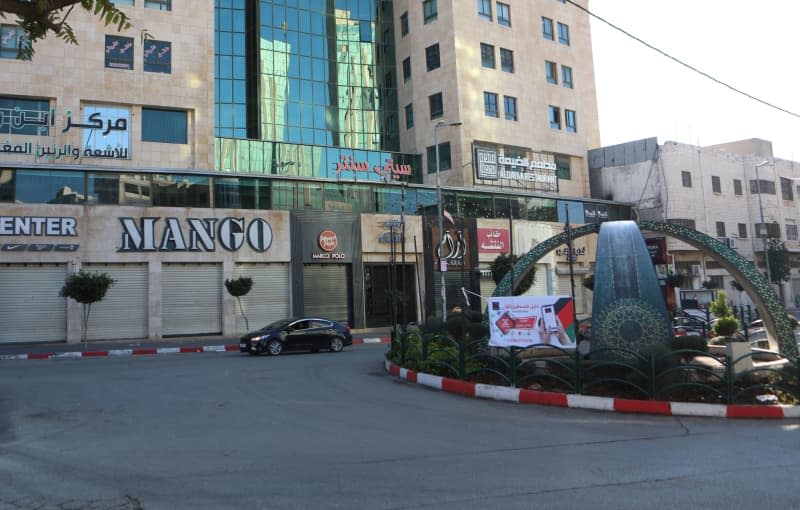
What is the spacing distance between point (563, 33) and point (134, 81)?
1356 inches

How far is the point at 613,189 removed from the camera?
5125 centimetres

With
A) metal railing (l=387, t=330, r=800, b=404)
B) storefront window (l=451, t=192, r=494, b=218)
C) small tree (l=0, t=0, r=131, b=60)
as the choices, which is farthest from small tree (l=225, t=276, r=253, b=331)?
small tree (l=0, t=0, r=131, b=60)

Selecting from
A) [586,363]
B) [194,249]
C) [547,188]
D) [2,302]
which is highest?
[547,188]

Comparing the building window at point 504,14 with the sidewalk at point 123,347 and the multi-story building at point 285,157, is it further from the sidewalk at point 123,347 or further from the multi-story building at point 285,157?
the sidewalk at point 123,347

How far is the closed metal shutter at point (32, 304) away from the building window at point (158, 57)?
12059 mm

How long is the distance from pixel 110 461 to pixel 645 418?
7579 millimetres

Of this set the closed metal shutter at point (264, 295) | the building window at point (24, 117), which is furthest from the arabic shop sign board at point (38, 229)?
the closed metal shutter at point (264, 295)

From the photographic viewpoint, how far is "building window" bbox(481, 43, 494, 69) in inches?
1745

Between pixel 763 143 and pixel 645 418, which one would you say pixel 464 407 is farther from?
pixel 763 143

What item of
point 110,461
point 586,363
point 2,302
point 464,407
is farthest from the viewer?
point 2,302

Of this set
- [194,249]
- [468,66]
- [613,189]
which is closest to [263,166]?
[194,249]

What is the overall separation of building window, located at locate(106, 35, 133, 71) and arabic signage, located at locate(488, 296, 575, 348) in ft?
94.3

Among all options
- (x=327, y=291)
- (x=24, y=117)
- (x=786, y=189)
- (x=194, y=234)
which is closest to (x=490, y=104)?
(x=327, y=291)

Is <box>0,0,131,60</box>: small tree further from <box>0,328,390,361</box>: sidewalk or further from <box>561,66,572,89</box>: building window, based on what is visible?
<box>561,66,572,89</box>: building window
